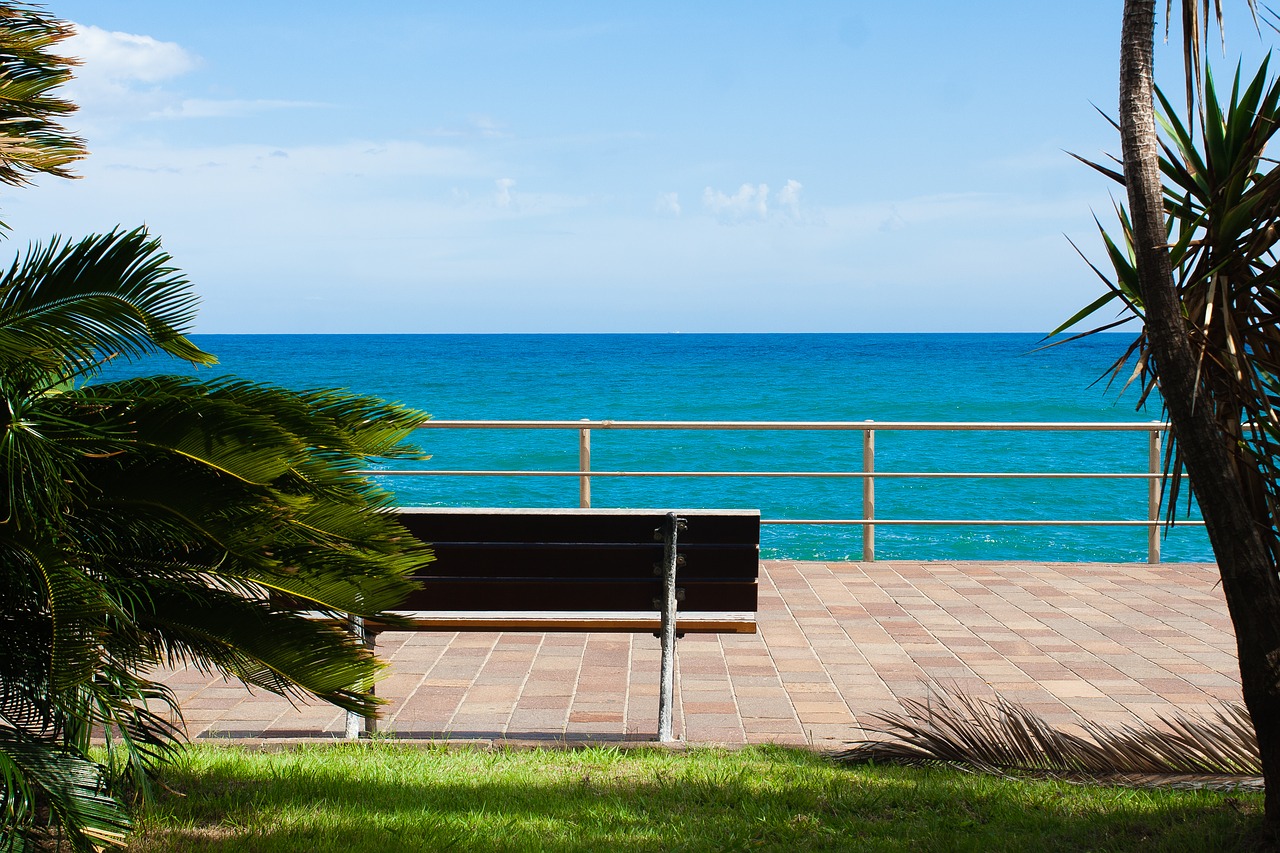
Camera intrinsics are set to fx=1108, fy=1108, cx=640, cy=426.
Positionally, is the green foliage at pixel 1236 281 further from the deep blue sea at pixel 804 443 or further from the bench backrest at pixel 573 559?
the bench backrest at pixel 573 559

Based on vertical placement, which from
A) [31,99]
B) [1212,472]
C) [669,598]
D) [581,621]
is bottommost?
[581,621]

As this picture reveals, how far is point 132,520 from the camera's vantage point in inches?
119

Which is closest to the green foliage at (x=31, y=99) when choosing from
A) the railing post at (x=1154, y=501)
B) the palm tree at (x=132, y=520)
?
the palm tree at (x=132, y=520)

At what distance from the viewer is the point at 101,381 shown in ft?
10.8

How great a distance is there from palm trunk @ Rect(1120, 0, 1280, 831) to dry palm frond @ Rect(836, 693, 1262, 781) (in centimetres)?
58

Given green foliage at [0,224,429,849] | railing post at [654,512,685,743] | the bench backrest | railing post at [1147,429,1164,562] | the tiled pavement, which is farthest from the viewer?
railing post at [1147,429,1164,562]

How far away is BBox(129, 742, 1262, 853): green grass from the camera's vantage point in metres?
3.19

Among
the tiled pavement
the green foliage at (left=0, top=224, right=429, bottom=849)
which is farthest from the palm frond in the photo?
the tiled pavement

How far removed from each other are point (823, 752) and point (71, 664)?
2629 millimetres

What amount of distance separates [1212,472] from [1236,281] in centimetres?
64

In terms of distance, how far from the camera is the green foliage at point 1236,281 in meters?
3.21

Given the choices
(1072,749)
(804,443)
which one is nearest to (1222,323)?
A: (1072,749)

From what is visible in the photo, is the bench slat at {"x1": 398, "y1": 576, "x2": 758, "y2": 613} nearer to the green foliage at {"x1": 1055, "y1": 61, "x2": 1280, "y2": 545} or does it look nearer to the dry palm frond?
the dry palm frond

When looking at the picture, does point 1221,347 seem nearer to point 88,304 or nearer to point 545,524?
point 545,524
